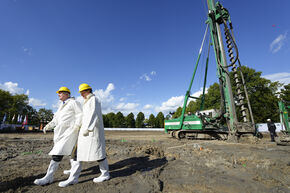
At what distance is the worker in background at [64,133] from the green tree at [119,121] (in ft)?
186

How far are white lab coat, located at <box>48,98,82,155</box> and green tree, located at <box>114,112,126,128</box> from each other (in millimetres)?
56926

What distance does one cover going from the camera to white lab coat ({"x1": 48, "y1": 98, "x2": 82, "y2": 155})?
2627 millimetres

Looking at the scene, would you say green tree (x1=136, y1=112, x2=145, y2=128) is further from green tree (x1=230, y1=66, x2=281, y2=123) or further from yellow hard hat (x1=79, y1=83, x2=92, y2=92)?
yellow hard hat (x1=79, y1=83, x2=92, y2=92)

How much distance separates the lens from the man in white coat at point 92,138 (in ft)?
8.28

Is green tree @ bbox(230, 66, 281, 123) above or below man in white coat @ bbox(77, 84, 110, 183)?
above

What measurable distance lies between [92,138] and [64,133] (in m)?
0.61

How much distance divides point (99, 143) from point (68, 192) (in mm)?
863

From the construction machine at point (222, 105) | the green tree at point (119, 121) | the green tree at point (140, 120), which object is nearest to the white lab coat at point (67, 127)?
the construction machine at point (222, 105)

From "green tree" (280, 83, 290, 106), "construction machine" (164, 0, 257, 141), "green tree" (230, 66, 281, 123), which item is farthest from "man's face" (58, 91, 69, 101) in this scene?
"green tree" (280, 83, 290, 106)

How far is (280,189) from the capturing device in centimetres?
239

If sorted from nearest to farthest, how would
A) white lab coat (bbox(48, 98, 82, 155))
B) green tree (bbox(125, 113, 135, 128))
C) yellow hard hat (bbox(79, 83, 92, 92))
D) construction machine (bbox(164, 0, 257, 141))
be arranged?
white lab coat (bbox(48, 98, 82, 155))
yellow hard hat (bbox(79, 83, 92, 92))
construction machine (bbox(164, 0, 257, 141))
green tree (bbox(125, 113, 135, 128))

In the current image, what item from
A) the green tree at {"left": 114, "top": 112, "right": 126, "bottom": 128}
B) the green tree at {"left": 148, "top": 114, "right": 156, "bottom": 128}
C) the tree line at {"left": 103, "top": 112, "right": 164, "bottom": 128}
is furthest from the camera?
the green tree at {"left": 148, "top": 114, "right": 156, "bottom": 128}

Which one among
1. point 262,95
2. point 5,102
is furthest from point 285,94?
point 5,102

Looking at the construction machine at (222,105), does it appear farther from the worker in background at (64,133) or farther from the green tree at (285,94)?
the green tree at (285,94)
